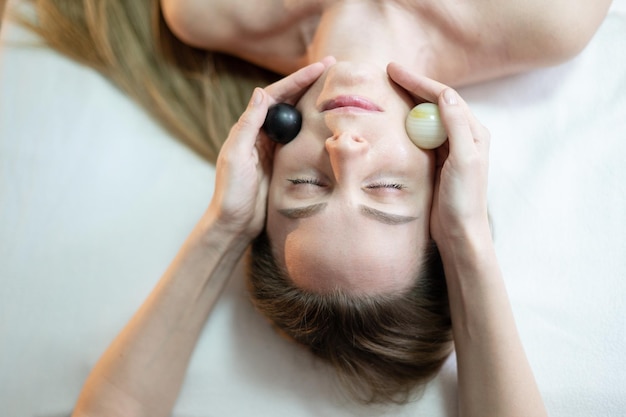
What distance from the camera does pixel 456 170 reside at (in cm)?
117

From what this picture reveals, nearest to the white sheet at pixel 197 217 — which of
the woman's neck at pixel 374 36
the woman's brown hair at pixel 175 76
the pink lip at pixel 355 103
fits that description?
the woman's brown hair at pixel 175 76

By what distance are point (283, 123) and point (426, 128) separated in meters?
0.30

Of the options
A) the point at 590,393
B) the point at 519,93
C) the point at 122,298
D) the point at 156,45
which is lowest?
the point at 122,298

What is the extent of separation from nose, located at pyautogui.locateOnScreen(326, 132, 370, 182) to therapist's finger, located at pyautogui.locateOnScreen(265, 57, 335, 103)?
0.19 metres

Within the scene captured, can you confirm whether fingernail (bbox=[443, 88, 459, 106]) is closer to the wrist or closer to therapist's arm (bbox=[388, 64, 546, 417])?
therapist's arm (bbox=[388, 64, 546, 417])

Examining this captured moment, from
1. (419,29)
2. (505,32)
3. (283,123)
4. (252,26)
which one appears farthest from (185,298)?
(505,32)

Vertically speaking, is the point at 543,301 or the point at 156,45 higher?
the point at 156,45

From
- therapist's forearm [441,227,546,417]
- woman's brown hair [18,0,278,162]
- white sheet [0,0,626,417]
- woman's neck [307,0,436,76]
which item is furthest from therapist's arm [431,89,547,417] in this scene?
woman's brown hair [18,0,278,162]

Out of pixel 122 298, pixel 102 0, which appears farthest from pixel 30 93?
pixel 122 298

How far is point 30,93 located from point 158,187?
0.45m

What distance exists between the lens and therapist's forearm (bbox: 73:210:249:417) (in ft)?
4.41

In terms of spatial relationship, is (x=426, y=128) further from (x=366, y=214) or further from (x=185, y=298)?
(x=185, y=298)

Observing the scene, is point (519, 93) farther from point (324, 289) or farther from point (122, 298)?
point (122, 298)

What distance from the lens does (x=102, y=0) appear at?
66.1 inches
